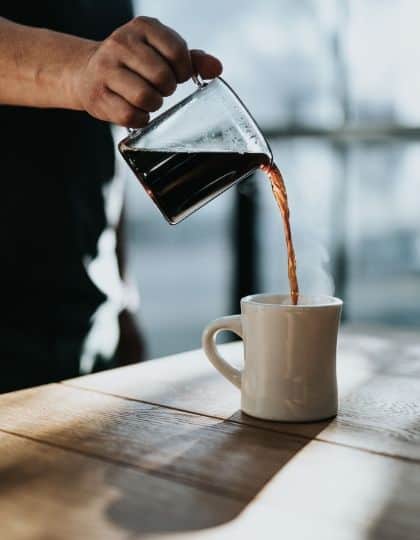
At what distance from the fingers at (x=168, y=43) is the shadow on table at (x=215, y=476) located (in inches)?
16.8

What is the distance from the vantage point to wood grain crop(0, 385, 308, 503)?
2.15 ft

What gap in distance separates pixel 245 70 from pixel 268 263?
142cm

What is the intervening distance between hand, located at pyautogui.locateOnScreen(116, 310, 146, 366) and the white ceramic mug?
617 millimetres

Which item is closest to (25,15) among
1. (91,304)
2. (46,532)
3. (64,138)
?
(64,138)

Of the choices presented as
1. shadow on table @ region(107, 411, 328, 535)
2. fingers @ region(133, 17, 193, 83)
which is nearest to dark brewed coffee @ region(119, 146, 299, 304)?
fingers @ region(133, 17, 193, 83)

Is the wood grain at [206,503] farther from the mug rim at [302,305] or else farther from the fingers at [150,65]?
Answer: the fingers at [150,65]

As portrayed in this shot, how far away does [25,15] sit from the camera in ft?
4.32

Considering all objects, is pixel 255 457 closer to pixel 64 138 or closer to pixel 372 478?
pixel 372 478

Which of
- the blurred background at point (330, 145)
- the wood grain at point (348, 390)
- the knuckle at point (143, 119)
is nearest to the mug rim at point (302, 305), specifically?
the wood grain at point (348, 390)

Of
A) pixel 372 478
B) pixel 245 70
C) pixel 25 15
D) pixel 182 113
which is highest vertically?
pixel 245 70

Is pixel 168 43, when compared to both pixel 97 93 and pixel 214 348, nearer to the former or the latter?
pixel 97 93

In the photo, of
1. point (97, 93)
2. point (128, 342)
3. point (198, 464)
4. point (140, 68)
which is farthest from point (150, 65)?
Result: point (128, 342)

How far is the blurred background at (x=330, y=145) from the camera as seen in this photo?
12.8 feet

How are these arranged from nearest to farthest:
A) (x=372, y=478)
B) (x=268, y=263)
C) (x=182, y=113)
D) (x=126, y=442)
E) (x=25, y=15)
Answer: (x=372, y=478)
(x=126, y=442)
(x=182, y=113)
(x=25, y=15)
(x=268, y=263)
